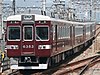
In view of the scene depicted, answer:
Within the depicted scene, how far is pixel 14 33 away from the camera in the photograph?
14617mm

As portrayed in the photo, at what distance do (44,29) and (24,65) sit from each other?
1.69m

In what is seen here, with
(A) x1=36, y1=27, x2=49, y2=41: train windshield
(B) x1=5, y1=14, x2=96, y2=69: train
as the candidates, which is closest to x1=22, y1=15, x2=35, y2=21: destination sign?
(B) x1=5, y1=14, x2=96, y2=69: train

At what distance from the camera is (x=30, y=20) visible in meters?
14.6

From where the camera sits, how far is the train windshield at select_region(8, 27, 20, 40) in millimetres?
14602

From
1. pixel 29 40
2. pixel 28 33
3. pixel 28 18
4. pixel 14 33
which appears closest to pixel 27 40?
pixel 29 40

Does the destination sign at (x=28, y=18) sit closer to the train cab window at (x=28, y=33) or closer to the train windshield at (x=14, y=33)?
the train cab window at (x=28, y=33)

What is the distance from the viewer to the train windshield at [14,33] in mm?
14602

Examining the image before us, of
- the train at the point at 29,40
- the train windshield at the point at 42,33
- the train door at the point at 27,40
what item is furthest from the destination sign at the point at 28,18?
the train windshield at the point at 42,33

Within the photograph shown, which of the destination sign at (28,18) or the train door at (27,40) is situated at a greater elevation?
the destination sign at (28,18)

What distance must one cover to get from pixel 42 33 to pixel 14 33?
3.79ft

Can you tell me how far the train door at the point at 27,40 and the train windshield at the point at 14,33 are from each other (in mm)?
245

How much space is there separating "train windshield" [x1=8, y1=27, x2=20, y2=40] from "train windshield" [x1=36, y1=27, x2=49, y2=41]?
2.64 feet

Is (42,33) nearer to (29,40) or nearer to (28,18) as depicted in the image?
(29,40)

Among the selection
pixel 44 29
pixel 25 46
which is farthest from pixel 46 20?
pixel 25 46
